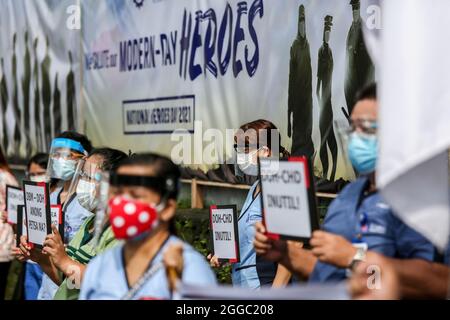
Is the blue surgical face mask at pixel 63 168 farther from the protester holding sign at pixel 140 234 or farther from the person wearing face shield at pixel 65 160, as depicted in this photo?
the protester holding sign at pixel 140 234

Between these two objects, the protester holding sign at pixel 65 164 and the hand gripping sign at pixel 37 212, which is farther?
the protester holding sign at pixel 65 164

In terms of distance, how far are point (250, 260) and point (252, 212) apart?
12.3 inches

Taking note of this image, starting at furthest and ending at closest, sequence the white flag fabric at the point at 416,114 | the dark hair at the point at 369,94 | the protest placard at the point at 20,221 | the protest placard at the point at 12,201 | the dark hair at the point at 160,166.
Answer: the protest placard at the point at 12,201 → the protest placard at the point at 20,221 → the dark hair at the point at 369,94 → the dark hair at the point at 160,166 → the white flag fabric at the point at 416,114

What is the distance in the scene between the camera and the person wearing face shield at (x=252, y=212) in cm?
667

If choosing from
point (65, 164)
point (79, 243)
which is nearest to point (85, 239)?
point (79, 243)

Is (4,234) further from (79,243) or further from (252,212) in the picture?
(252,212)

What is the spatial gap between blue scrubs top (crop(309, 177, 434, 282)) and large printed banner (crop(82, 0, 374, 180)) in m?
2.68

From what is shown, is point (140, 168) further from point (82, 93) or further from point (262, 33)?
point (82, 93)

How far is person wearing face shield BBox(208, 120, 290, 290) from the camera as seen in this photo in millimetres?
6668

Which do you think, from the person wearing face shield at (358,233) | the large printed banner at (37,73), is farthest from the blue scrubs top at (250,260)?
the large printed banner at (37,73)

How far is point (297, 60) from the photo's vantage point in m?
7.88

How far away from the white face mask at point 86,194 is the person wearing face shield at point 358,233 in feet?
6.78

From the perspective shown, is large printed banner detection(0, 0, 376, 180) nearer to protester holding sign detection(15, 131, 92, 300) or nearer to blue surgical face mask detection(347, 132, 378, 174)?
protester holding sign detection(15, 131, 92, 300)
